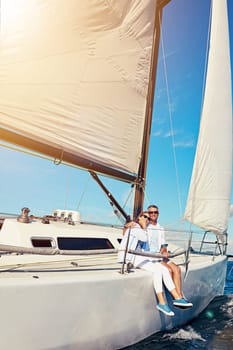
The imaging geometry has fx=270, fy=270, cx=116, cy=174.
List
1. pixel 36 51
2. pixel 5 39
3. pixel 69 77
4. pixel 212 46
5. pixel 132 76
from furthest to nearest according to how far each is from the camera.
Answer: pixel 212 46
pixel 132 76
pixel 69 77
pixel 36 51
pixel 5 39

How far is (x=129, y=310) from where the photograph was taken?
9.95 feet

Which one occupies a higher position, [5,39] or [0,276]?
[5,39]

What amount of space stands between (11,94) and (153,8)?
4.89 m

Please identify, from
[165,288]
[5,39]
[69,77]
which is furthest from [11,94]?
[165,288]

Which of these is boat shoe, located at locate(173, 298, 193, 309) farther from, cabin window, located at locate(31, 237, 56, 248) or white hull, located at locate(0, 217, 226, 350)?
cabin window, located at locate(31, 237, 56, 248)

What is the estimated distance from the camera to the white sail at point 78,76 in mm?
3607

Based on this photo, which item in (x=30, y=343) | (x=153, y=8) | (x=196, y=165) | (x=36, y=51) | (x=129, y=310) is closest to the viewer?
(x=30, y=343)

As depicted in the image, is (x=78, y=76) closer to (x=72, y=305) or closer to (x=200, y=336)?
(x=72, y=305)

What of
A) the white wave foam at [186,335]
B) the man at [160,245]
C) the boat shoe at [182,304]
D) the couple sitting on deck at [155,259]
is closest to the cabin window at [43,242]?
the couple sitting on deck at [155,259]

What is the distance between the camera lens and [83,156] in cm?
471

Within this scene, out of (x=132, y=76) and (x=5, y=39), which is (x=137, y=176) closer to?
(x=132, y=76)

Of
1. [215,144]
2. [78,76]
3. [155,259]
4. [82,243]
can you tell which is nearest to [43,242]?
[82,243]

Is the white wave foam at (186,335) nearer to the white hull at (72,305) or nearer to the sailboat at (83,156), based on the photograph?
the sailboat at (83,156)

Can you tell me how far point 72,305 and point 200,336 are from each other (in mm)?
2758
